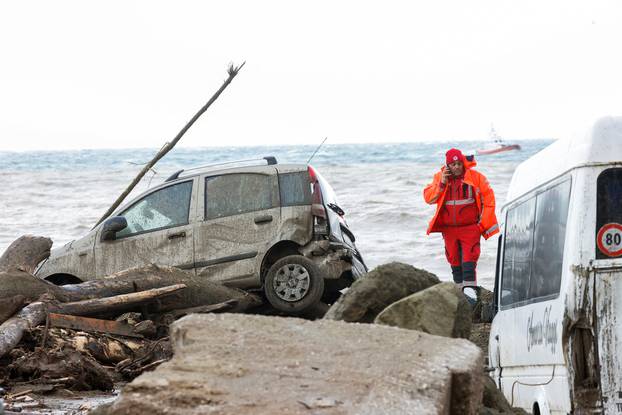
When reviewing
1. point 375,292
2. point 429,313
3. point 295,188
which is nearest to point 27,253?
point 295,188

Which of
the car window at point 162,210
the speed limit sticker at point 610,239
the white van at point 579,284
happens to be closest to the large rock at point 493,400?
the white van at point 579,284

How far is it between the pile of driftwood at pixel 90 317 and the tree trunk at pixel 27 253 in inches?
0.4

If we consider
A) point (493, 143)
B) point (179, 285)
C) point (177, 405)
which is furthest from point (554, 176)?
point (493, 143)

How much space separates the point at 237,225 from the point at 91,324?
9.16 ft

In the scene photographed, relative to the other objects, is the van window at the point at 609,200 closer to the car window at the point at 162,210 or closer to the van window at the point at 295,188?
the van window at the point at 295,188

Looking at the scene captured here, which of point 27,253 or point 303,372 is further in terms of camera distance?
point 27,253

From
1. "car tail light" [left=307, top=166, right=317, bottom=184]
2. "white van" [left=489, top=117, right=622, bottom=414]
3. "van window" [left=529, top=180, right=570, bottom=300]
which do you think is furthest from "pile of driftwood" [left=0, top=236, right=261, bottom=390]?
"white van" [left=489, top=117, right=622, bottom=414]

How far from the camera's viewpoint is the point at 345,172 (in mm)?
45500

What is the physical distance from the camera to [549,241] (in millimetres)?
6285

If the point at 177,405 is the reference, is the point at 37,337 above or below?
below

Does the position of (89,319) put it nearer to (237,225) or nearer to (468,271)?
(237,225)

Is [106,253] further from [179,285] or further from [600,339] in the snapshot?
[600,339]

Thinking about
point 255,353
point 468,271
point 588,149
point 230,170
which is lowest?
point 468,271

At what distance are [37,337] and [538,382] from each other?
5.01 metres
